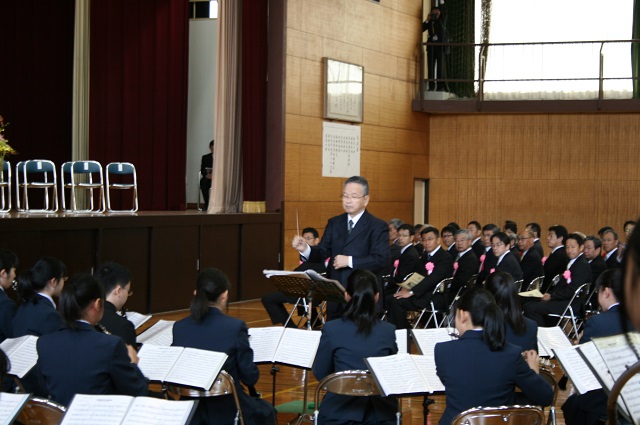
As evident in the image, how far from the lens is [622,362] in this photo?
6.25ft

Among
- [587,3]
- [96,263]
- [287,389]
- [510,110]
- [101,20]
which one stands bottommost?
[287,389]

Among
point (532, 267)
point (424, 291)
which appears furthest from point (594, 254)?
point (424, 291)

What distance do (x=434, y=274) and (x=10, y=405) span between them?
6.12 metres

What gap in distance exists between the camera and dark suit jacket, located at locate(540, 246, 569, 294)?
9445 millimetres

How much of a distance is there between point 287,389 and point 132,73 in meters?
7.53

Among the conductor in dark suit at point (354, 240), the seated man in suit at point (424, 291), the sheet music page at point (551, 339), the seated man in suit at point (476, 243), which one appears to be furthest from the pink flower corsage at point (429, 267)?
the sheet music page at point (551, 339)

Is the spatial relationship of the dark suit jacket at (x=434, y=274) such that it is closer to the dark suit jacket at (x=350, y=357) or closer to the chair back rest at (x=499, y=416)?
the dark suit jacket at (x=350, y=357)

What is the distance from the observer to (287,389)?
21.8 ft

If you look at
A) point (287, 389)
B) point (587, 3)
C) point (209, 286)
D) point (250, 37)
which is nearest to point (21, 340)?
point (209, 286)

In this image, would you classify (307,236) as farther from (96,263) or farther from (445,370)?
(445,370)

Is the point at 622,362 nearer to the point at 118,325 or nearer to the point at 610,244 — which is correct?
the point at 118,325

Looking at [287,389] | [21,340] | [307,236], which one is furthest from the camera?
[307,236]

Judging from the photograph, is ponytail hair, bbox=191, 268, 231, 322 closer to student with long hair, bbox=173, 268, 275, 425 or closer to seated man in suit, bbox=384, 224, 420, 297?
student with long hair, bbox=173, 268, 275, 425

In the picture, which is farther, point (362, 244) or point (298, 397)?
point (298, 397)
